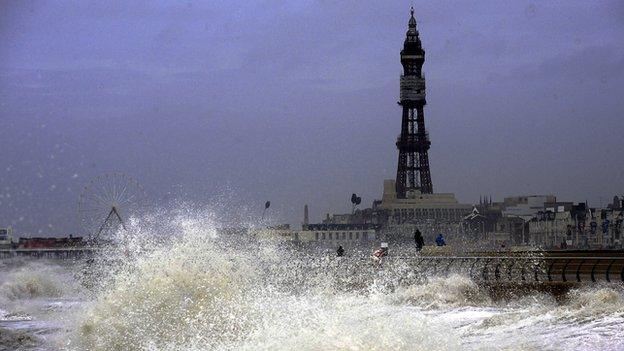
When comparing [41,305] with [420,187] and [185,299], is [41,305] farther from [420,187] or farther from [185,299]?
[420,187]

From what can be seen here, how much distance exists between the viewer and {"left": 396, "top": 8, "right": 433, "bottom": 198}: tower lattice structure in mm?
150375

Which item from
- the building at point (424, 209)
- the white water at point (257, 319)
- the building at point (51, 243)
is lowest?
the white water at point (257, 319)

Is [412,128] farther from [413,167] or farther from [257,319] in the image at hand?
[257,319]

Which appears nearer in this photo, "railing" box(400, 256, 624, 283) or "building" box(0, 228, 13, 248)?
"railing" box(400, 256, 624, 283)

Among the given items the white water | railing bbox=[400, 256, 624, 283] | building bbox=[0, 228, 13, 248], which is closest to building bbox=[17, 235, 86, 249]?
building bbox=[0, 228, 13, 248]

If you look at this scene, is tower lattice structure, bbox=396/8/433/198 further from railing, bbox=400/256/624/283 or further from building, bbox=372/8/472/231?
railing, bbox=400/256/624/283

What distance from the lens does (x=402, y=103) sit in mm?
157875

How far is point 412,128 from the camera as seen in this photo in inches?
6048

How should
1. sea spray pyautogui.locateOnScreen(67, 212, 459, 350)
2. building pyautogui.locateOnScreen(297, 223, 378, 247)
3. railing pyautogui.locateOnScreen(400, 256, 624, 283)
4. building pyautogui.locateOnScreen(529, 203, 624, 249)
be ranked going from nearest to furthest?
sea spray pyautogui.locateOnScreen(67, 212, 459, 350), railing pyautogui.locateOnScreen(400, 256, 624, 283), building pyautogui.locateOnScreen(529, 203, 624, 249), building pyautogui.locateOnScreen(297, 223, 378, 247)

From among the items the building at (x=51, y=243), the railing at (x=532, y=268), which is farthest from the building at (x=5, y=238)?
the railing at (x=532, y=268)

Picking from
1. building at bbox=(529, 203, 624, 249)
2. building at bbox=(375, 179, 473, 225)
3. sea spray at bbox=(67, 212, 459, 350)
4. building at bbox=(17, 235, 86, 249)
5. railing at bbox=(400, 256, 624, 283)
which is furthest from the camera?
building at bbox=(375, 179, 473, 225)

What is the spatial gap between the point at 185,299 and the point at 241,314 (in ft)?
4.88

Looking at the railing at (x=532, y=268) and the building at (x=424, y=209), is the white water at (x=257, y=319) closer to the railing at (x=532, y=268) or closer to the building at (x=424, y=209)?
the railing at (x=532, y=268)

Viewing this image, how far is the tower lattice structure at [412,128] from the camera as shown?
493ft
